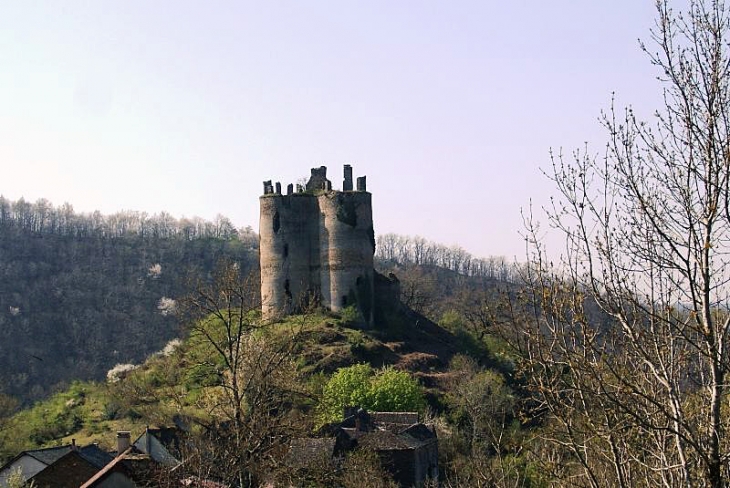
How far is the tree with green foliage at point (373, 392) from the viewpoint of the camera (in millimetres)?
50438

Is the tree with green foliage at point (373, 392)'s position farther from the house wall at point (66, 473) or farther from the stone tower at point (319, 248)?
the house wall at point (66, 473)

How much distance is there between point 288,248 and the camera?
6272 cm

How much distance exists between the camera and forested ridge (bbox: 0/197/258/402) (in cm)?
12156

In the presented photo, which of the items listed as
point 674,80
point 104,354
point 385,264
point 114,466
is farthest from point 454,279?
point 674,80

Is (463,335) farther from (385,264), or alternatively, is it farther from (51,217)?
(51,217)

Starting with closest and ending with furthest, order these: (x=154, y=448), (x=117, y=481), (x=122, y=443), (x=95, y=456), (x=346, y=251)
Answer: (x=117, y=481)
(x=122, y=443)
(x=154, y=448)
(x=95, y=456)
(x=346, y=251)

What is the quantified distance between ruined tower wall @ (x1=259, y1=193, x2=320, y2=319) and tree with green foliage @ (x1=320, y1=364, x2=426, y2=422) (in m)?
10.6

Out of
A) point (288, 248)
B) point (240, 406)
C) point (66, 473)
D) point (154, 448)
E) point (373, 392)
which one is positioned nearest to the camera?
point (240, 406)

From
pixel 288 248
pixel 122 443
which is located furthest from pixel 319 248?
pixel 122 443

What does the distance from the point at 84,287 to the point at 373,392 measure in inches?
3952

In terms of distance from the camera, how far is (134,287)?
482 feet

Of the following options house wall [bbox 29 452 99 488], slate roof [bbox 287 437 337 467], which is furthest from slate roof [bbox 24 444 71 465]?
slate roof [bbox 287 437 337 467]

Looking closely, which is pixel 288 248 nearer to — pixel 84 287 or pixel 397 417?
pixel 397 417

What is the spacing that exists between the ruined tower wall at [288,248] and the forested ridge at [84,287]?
38992 mm
